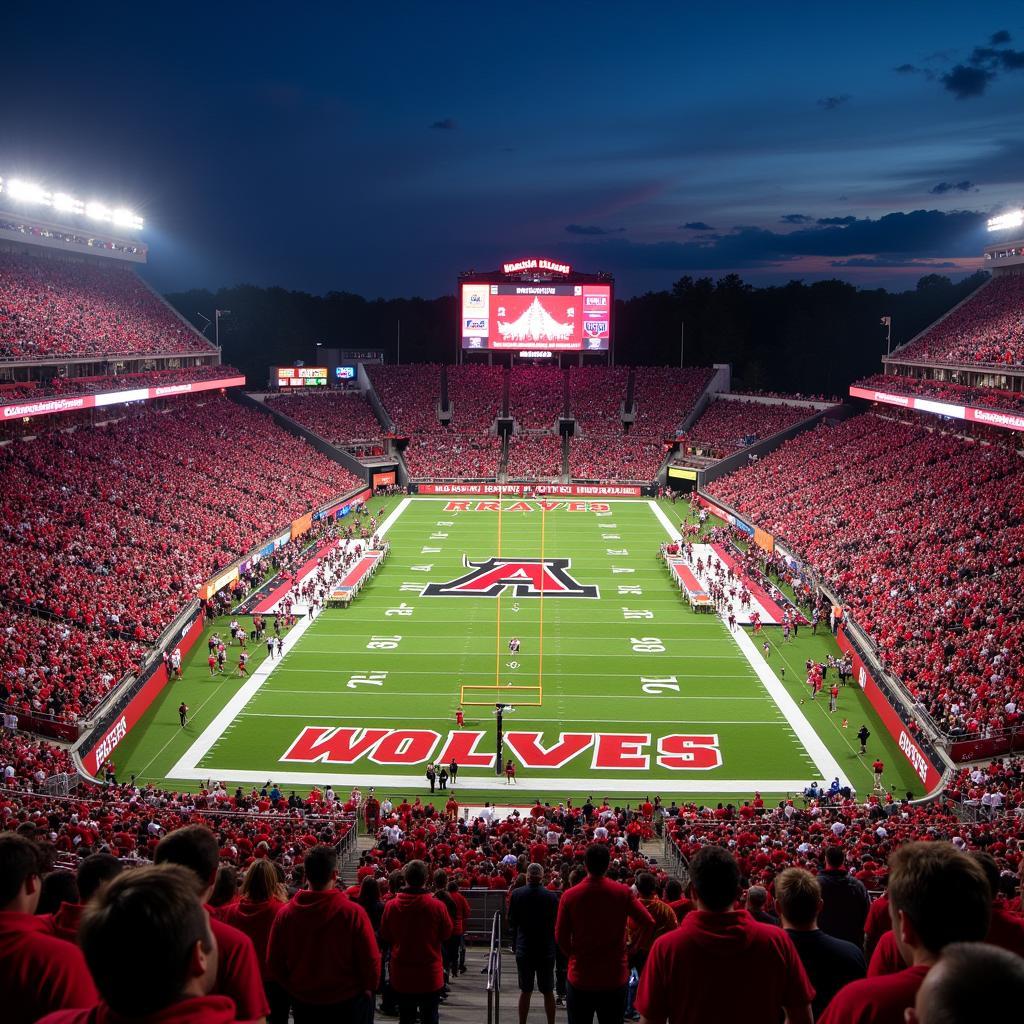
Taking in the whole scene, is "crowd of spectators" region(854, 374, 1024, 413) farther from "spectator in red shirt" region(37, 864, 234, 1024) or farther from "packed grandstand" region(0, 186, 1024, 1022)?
"spectator in red shirt" region(37, 864, 234, 1024)

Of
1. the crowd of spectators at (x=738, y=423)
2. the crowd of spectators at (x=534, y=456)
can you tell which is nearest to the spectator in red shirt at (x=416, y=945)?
the crowd of spectators at (x=738, y=423)

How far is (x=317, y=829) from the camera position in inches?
663

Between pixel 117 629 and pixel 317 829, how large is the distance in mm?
13097

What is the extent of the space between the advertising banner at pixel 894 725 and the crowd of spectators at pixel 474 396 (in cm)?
4287

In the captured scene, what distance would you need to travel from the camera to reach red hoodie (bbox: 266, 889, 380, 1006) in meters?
4.85

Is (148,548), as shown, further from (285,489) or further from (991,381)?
(991,381)

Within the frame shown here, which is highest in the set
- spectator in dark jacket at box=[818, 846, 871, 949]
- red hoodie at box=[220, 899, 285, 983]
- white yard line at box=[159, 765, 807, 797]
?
red hoodie at box=[220, 899, 285, 983]

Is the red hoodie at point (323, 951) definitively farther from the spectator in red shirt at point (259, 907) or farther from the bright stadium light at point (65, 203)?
the bright stadium light at point (65, 203)

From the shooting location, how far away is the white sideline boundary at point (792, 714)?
73.8ft

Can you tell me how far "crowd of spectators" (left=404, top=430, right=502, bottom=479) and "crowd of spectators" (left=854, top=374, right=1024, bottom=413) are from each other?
2277 centimetres

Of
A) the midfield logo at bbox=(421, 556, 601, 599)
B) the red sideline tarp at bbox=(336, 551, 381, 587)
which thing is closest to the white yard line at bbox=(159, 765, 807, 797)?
the red sideline tarp at bbox=(336, 551, 381, 587)

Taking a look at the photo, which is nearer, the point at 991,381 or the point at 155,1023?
the point at 155,1023

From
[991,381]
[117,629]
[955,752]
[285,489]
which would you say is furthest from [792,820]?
[285,489]

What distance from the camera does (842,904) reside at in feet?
22.0
